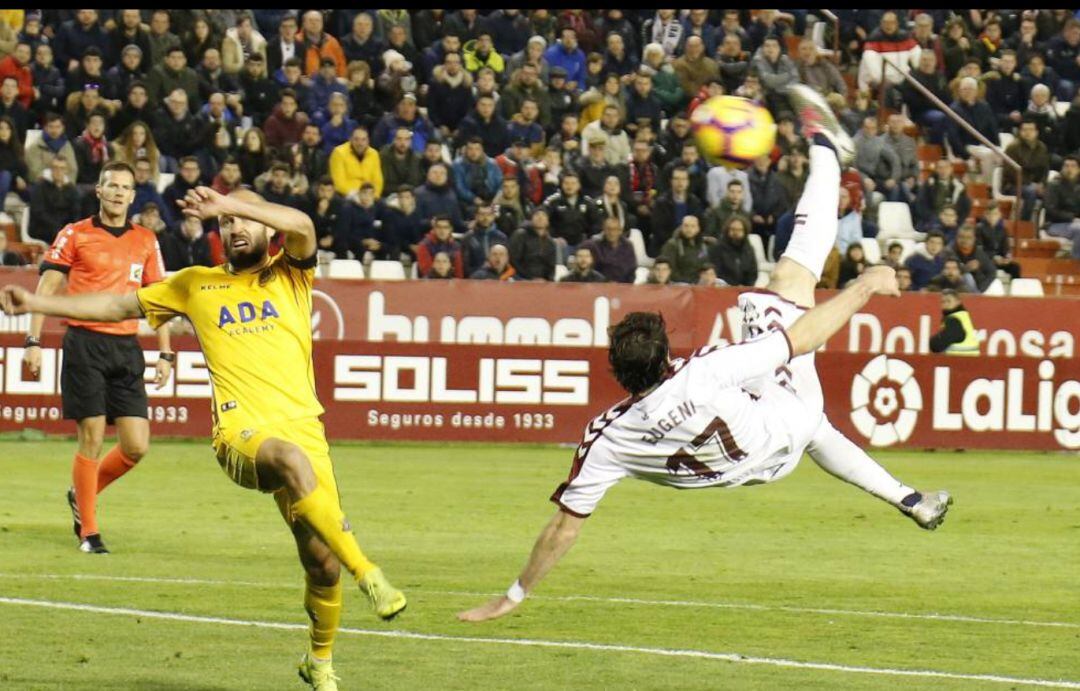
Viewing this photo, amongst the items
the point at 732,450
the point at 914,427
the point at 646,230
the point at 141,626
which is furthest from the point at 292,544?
the point at 646,230

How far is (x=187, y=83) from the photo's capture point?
85.5 ft

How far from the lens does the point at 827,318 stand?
8.47 m

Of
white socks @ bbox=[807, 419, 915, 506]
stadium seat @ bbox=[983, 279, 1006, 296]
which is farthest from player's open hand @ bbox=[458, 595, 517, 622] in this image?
stadium seat @ bbox=[983, 279, 1006, 296]

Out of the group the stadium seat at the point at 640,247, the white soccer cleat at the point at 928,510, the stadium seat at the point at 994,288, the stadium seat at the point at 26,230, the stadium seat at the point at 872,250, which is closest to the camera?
the white soccer cleat at the point at 928,510

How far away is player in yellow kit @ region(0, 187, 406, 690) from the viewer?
8258mm

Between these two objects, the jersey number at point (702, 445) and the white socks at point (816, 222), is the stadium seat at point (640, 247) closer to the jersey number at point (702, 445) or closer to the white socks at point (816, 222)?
the white socks at point (816, 222)

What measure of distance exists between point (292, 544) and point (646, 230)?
1298 centimetres

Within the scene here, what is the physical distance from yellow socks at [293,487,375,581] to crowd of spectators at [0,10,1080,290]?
1577 centimetres

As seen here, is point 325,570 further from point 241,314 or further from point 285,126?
point 285,126

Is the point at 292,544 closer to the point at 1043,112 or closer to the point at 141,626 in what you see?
the point at 141,626

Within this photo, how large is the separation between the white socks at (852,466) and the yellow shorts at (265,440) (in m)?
2.87

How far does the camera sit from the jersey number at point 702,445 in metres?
8.57

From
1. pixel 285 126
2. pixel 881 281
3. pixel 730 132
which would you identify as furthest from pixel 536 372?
pixel 881 281

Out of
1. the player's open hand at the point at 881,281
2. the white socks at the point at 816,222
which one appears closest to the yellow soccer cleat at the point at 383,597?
the player's open hand at the point at 881,281
